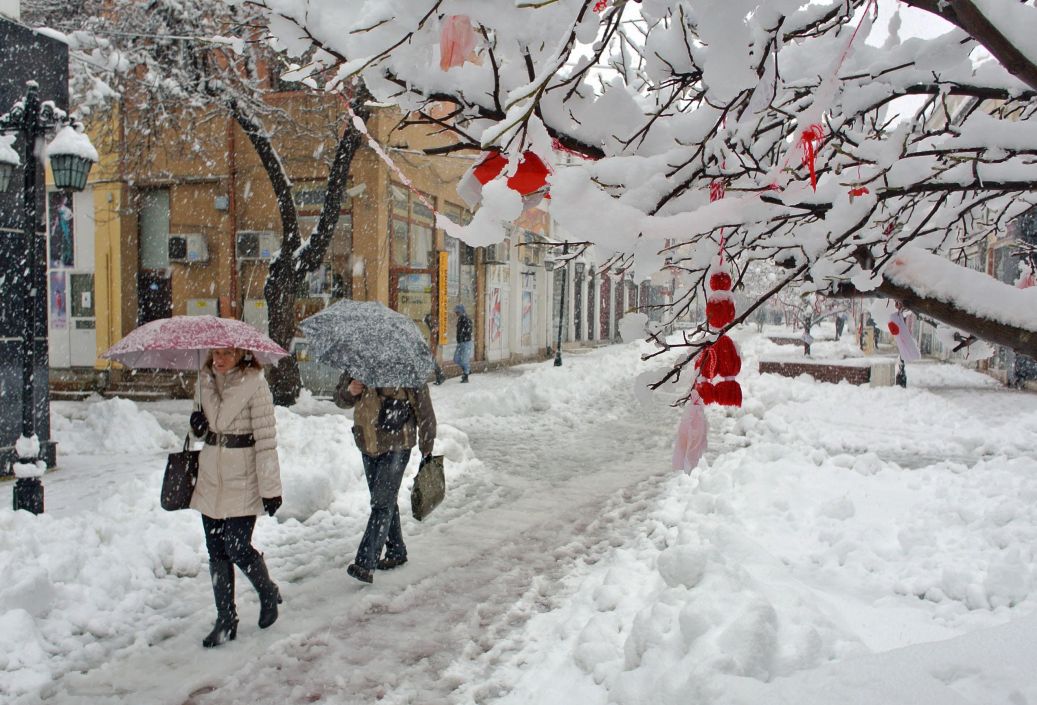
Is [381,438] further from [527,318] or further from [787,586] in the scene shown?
[527,318]

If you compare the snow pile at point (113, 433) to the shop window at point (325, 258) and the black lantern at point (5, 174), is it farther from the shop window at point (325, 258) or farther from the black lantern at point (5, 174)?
the shop window at point (325, 258)

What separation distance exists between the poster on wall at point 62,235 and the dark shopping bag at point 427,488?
16002 mm

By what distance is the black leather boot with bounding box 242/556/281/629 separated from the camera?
448cm

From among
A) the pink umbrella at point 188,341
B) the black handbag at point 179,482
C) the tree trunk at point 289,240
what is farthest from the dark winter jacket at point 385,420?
the tree trunk at point 289,240

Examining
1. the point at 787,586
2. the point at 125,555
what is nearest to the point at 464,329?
the point at 125,555

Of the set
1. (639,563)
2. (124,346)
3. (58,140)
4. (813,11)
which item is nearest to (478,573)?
(639,563)

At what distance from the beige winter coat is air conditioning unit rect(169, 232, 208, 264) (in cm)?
1340

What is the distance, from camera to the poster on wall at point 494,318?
22312 millimetres

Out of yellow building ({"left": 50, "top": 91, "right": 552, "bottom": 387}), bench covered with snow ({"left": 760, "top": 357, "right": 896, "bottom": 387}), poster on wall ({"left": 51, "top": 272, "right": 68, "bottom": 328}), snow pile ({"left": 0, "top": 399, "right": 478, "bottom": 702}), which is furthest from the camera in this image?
poster on wall ({"left": 51, "top": 272, "right": 68, "bottom": 328})

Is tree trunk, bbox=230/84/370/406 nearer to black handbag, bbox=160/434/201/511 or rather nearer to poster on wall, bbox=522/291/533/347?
black handbag, bbox=160/434/201/511

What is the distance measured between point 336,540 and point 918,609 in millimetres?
4640

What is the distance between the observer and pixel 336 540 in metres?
6.33

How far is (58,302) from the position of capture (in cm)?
1750

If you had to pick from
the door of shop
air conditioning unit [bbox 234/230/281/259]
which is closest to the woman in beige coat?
air conditioning unit [bbox 234/230/281/259]
